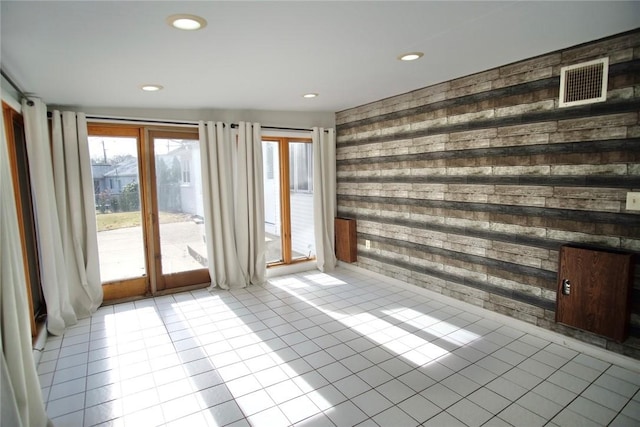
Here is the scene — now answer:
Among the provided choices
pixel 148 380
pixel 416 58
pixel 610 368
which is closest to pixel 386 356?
pixel 610 368

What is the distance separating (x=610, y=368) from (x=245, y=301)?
10.9 ft

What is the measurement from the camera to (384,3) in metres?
1.80

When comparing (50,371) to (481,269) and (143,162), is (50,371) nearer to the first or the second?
(143,162)

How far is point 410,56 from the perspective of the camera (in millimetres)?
2660

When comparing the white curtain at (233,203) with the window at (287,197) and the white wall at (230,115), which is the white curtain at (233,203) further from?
the window at (287,197)

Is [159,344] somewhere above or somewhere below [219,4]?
below

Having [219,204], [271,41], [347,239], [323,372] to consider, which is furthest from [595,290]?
[219,204]

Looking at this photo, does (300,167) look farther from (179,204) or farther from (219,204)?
(179,204)

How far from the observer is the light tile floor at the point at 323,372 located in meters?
2.09

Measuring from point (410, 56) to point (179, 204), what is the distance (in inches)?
126

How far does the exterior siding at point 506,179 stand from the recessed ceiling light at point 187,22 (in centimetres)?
253

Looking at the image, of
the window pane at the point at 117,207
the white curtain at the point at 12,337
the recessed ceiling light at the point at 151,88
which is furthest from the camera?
the window pane at the point at 117,207

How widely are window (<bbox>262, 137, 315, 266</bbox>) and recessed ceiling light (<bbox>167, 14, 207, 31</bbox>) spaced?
2.88m

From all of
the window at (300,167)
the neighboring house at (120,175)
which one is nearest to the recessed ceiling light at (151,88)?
the neighboring house at (120,175)
